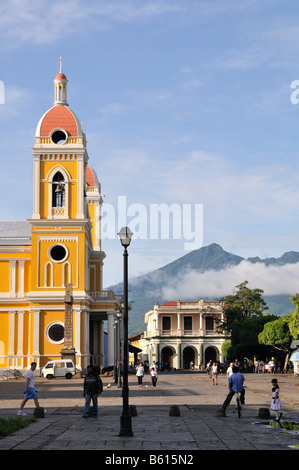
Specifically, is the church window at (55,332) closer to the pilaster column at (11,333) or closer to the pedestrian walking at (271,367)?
the pilaster column at (11,333)

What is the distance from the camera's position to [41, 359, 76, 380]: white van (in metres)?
51.1

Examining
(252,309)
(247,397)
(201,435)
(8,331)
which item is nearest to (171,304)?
(252,309)

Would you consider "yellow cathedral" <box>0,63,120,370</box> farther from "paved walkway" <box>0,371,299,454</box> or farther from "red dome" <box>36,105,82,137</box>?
"paved walkway" <box>0,371,299,454</box>

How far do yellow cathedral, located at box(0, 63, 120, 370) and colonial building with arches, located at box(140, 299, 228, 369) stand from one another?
124 feet

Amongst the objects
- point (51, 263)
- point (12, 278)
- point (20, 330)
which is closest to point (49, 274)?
point (51, 263)

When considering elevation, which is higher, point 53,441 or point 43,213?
point 43,213

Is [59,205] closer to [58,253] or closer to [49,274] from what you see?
[58,253]

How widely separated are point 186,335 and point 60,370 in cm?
5067

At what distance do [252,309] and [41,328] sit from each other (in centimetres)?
3955

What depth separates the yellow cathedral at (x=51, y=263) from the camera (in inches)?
2318

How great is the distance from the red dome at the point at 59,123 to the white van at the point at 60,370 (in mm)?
20749

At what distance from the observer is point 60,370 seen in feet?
169

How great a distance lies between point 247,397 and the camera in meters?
29.8
